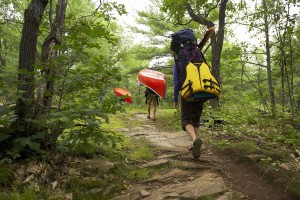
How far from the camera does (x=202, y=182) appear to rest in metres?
2.95

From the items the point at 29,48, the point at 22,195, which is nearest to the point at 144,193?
the point at 22,195

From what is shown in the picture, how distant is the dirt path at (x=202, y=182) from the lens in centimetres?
271

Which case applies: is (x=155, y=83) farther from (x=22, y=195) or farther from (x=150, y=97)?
(x=22, y=195)

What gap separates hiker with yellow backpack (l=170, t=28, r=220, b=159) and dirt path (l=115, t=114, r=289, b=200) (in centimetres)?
31

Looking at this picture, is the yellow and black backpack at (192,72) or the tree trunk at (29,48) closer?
the tree trunk at (29,48)

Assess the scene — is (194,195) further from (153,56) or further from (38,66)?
(153,56)

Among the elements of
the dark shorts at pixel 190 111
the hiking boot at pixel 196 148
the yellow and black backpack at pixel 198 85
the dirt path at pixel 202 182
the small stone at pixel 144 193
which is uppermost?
the yellow and black backpack at pixel 198 85

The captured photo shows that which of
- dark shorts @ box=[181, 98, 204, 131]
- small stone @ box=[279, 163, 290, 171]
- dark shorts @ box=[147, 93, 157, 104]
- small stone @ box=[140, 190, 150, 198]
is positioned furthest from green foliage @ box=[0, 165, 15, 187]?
dark shorts @ box=[147, 93, 157, 104]

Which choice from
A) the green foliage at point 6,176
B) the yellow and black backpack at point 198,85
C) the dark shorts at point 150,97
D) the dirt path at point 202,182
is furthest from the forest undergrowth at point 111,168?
the dark shorts at point 150,97

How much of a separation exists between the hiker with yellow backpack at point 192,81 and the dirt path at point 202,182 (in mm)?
310

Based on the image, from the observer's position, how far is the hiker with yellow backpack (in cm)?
340

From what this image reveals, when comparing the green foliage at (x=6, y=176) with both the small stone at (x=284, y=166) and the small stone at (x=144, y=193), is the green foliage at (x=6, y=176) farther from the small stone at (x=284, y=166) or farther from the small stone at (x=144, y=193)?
the small stone at (x=284, y=166)

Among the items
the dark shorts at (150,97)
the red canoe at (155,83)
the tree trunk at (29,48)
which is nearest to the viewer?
the tree trunk at (29,48)

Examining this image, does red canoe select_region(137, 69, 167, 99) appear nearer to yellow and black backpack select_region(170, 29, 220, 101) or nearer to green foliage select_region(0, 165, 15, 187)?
yellow and black backpack select_region(170, 29, 220, 101)
